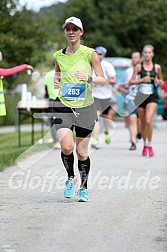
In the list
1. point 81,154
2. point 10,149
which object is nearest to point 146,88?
point 10,149

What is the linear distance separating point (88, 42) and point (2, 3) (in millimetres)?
27593

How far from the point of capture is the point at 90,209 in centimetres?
810

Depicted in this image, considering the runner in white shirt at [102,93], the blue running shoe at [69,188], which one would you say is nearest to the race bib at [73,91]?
the blue running shoe at [69,188]

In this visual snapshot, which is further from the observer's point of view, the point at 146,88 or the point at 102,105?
the point at 102,105

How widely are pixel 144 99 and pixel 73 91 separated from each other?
576 cm

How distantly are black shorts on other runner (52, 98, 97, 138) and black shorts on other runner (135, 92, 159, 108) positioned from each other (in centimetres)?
550

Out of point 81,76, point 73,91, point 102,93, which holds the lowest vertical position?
point 102,93

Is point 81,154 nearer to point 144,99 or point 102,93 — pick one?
point 144,99

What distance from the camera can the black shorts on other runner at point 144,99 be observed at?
14.1 m

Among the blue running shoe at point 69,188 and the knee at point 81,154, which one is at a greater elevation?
the knee at point 81,154

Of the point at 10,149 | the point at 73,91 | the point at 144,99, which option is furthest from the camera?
the point at 10,149

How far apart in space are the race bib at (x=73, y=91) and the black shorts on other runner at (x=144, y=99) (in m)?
5.62

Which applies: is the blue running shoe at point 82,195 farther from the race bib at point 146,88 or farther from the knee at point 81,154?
the race bib at point 146,88

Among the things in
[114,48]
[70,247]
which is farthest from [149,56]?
[114,48]
